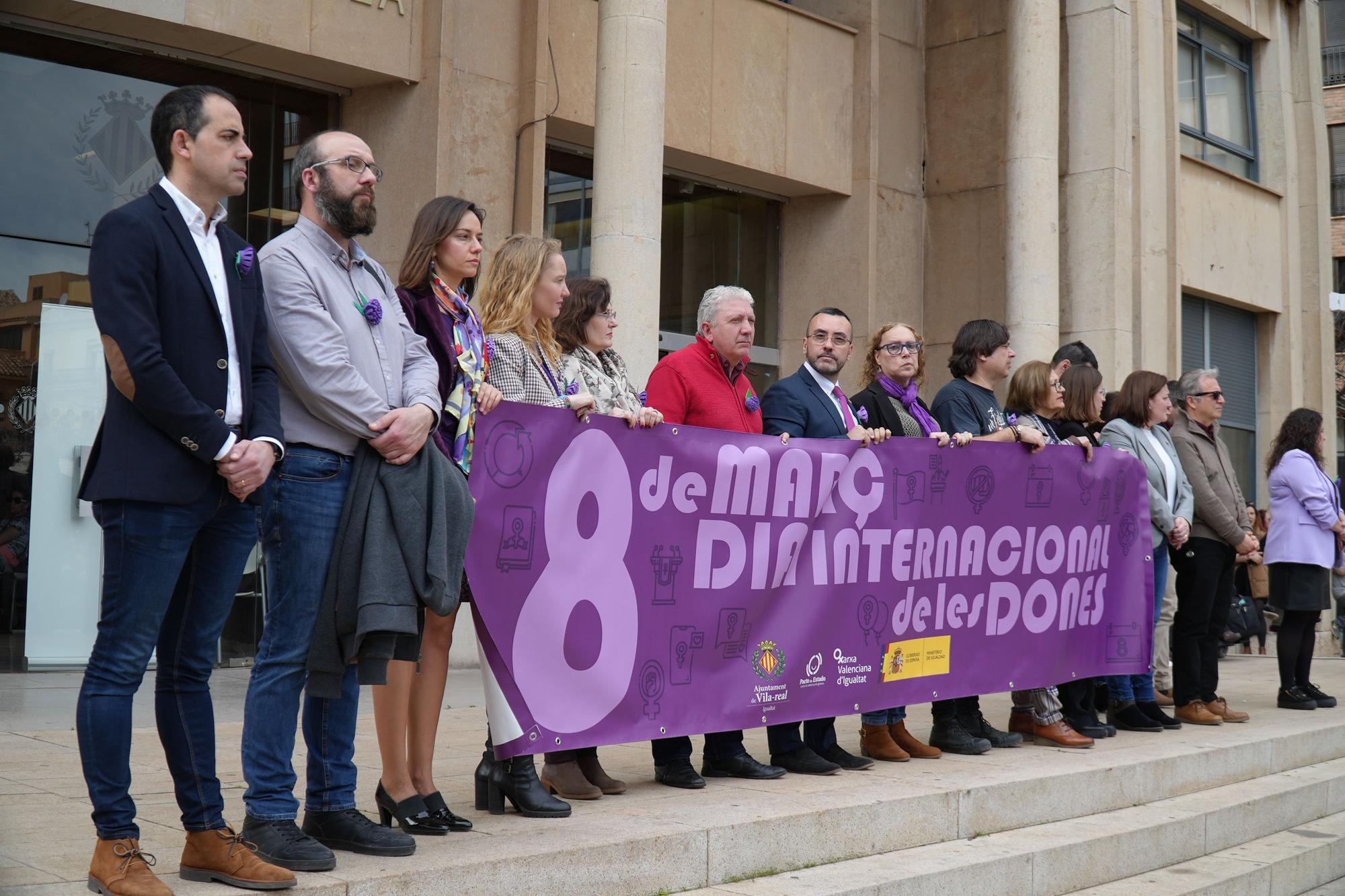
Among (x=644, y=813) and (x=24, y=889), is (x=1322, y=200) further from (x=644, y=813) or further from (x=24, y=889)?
→ (x=24, y=889)

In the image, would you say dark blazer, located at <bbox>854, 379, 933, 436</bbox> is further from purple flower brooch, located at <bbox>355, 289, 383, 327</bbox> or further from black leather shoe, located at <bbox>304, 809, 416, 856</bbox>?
black leather shoe, located at <bbox>304, 809, 416, 856</bbox>

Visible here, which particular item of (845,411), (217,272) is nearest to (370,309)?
(217,272)

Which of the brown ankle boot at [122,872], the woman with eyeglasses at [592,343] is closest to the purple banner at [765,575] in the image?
the woman with eyeglasses at [592,343]

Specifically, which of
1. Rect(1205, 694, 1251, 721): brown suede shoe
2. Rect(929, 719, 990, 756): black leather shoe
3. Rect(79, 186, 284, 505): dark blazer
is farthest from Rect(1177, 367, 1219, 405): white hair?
Rect(79, 186, 284, 505): dark blazer

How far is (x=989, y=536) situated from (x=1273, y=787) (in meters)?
2.38

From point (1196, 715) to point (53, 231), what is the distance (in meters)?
8.96

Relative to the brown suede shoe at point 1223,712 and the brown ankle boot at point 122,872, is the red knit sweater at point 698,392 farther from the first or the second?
the brown suede shoe at point 1223,712

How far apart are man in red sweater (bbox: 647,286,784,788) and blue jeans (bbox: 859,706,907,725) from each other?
835 millimetres

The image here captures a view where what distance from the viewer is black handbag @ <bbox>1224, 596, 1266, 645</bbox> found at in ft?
45.8

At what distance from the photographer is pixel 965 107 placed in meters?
16.2

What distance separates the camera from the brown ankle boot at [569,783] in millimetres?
5199

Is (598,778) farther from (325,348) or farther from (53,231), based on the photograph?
(53,231)

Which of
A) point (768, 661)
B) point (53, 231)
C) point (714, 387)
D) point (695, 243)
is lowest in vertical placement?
A: point (768, 661)

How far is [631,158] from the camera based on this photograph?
423 inches
